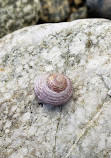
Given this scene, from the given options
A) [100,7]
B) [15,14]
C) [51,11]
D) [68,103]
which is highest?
[15,14]

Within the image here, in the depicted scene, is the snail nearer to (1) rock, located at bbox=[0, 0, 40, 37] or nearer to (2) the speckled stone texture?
(2) the speckled stone texture

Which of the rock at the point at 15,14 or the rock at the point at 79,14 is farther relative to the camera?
the rock at the point at 79,14

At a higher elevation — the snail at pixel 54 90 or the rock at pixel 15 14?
the rock at pixel 15 14

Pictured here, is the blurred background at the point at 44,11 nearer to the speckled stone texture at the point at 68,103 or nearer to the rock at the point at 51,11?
the rock at the point at 51,11

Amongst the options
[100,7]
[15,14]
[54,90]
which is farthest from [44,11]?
[54,90]

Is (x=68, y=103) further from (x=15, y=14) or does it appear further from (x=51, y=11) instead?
(x=51, y=11)

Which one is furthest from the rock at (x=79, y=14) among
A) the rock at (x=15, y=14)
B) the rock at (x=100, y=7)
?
the rock at (x=15, y=14)

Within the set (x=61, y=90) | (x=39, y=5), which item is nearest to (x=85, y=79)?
(x=61, y=90)
